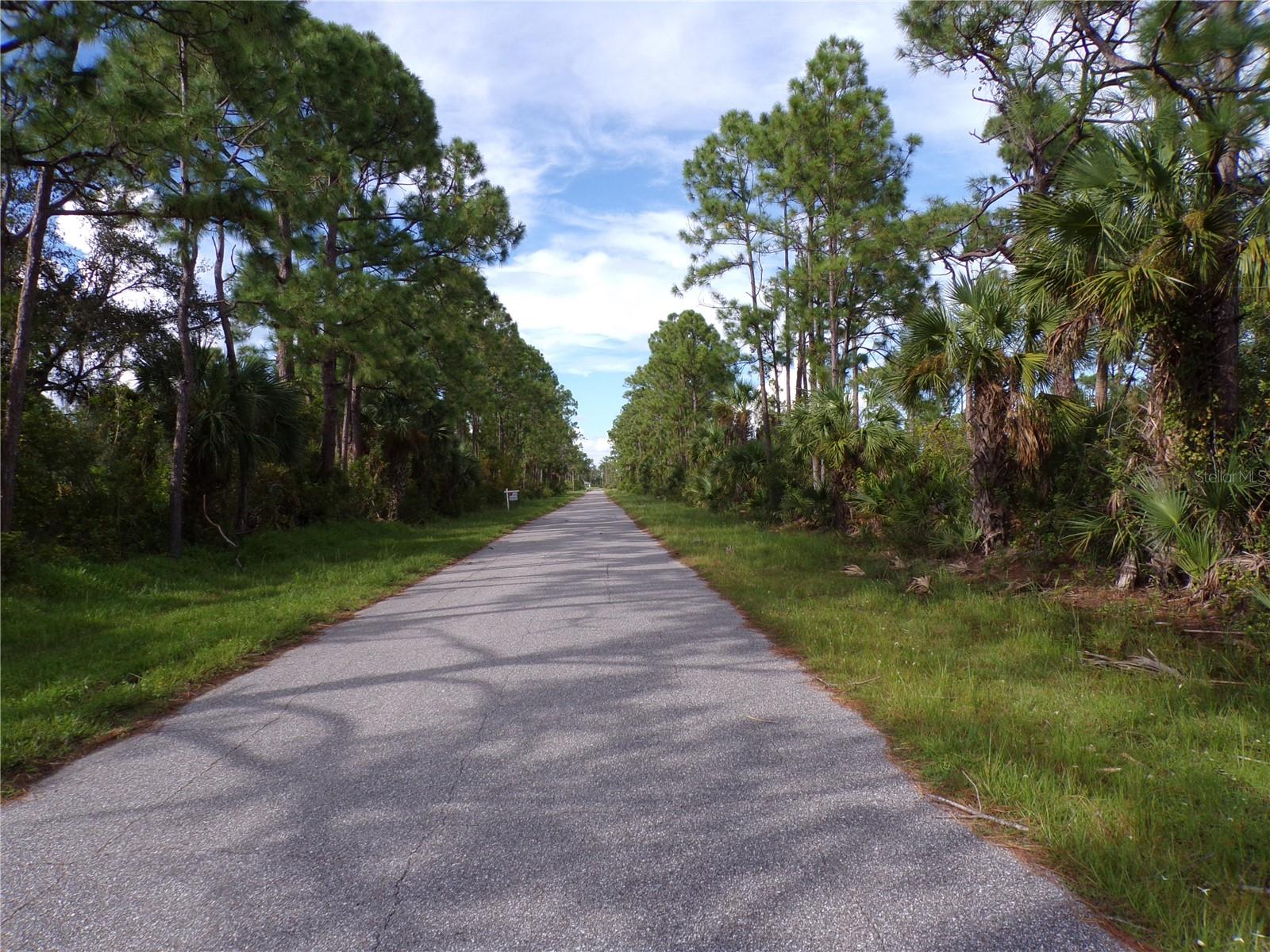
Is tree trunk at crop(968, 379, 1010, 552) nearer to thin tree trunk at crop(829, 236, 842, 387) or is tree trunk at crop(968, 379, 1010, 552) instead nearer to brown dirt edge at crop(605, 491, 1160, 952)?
brown dirt edge at crop(605, 491, 1160, 952)

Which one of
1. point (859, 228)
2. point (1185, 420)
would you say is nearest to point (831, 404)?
point (859, 228)

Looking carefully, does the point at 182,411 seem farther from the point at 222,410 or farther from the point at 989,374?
the point at 989,374

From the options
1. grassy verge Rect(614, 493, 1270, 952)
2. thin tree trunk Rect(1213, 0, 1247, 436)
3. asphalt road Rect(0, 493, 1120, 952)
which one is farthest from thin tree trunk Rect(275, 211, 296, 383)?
thin tree trunk Rect(1213, 0, 1247, 436)

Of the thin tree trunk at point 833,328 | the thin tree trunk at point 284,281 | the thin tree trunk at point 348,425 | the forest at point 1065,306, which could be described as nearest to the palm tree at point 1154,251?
the forest at point 1065,306

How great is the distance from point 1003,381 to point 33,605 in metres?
12.9

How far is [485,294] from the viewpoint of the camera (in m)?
23.1

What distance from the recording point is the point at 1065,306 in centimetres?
838

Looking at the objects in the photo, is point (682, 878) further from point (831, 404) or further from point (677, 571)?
point (831, 404)

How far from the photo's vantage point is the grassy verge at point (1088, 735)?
2.60 meters

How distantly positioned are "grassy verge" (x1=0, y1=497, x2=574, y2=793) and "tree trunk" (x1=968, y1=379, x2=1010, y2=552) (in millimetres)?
9212

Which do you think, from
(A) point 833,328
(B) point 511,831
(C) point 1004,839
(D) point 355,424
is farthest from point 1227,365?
(D) point 355,424

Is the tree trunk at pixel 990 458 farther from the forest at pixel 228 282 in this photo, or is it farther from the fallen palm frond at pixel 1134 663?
the forest at pixel 228 282

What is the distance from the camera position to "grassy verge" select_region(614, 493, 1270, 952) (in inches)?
102

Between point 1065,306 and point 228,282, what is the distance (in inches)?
593
